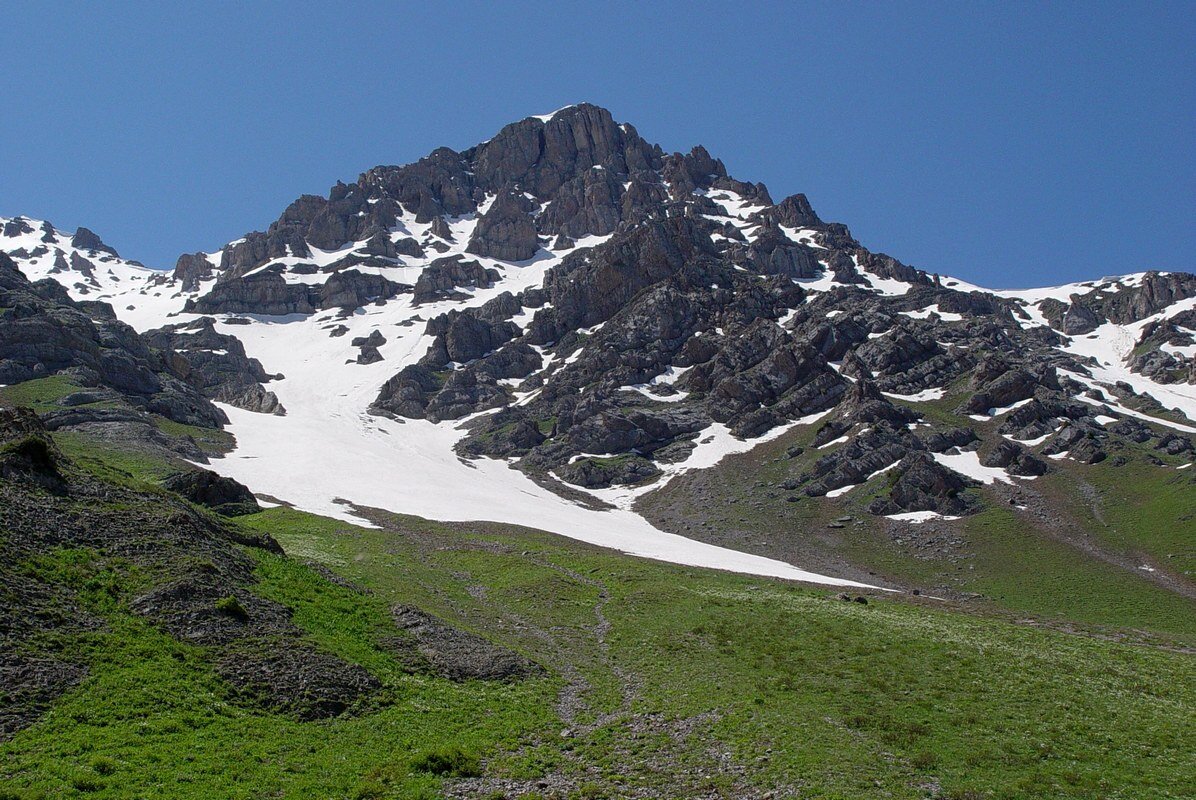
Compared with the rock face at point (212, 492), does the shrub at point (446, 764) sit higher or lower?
lower

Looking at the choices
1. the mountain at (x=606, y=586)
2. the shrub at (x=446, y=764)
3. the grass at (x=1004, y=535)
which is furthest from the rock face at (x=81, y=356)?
the shrub at (x=446, y=764)

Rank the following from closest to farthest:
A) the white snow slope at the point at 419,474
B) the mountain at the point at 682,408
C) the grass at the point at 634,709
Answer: the grass at the point at 634,709, the white snow slope at the point at 419,474, the mountain at the point at 682,408

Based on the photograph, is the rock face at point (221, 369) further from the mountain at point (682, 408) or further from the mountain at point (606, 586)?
the mountain at point (606, 586)

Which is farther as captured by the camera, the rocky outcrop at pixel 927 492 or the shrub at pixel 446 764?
the rocky outcrop at pixel 927 492

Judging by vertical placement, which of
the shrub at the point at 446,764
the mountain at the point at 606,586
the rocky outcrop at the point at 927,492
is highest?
the rocky outcrop at the point at 927,492

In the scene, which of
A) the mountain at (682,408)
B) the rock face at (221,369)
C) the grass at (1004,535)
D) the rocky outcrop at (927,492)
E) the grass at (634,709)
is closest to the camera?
the grass at (634,709)

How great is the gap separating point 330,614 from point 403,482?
71703 mm

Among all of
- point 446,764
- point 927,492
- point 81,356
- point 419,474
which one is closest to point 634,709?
point 446,764

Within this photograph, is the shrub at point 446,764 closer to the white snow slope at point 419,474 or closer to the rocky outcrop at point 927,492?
the white snow slope at point 419,474

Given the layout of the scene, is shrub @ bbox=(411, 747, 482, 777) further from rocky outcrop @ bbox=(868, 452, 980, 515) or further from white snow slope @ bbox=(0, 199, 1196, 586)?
rocky outcrop @ bbox=(868, 452, 980, 515)

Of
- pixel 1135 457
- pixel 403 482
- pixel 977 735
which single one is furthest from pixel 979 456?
pixel 977 735

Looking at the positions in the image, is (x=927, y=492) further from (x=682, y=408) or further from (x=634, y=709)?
(x=634, y=709)

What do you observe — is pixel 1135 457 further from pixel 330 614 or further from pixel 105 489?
pixel 105 489

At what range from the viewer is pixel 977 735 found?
2388 centimetres
